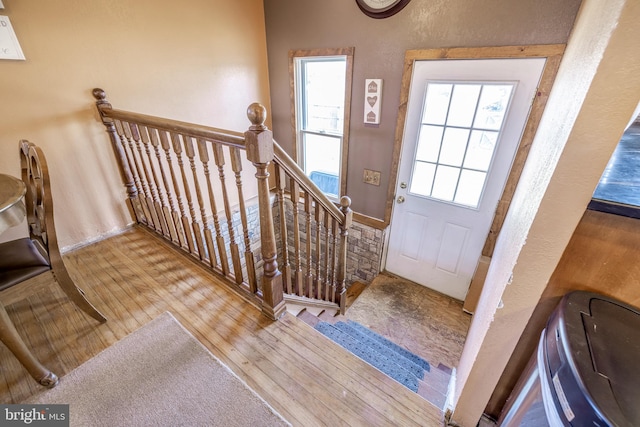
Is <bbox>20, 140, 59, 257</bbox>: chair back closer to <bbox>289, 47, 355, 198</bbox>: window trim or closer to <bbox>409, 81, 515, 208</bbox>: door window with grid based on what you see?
<bbox>289, 47, 355, 198</bbox>: window trim

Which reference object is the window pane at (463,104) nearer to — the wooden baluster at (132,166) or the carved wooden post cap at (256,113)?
the carved wooden post cap at (256,113)

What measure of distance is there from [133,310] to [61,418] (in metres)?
0.52

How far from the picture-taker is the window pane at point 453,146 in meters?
2.17

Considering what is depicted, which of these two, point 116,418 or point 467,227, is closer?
point 116,418

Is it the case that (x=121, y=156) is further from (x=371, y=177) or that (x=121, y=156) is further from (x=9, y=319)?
(x=371, y=177)

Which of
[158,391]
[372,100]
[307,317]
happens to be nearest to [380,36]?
[372,100]

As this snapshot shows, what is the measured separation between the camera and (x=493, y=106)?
1.97 meters

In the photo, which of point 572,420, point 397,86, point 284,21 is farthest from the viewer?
point 284,21

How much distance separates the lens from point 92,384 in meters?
1.09

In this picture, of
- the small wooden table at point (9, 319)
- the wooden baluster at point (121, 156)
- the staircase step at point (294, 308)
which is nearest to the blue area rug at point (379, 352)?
the staircase step at point (294, 308)

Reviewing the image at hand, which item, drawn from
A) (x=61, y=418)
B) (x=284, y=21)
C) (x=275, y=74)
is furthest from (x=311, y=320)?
(x=284, y=21)

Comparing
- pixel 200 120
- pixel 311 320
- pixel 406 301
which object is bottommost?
pixel 406 301

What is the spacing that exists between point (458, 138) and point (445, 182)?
39 centimetres

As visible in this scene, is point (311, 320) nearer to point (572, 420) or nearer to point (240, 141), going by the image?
point (240, 141)
